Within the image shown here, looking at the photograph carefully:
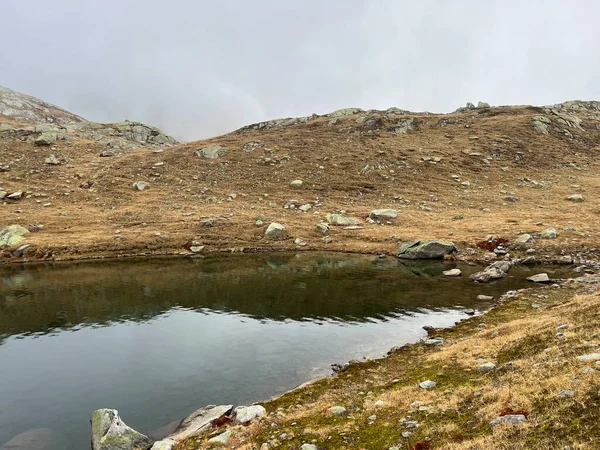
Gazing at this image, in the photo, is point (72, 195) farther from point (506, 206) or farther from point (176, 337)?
point (506, 206)

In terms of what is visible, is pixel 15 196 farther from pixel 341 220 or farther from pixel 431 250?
pixel 431 250

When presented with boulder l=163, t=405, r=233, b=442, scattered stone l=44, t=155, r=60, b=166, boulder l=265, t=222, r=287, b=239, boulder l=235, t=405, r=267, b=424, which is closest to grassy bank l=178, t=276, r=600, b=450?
boulder l=235, t=405, r=267, b=424

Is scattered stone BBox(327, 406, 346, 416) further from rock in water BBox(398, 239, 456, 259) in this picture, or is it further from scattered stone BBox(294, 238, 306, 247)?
scattered stone BBox(294, 238, 306, 247)

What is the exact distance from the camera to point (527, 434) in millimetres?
9859

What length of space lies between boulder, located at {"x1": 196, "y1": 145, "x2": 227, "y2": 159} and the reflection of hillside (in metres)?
46.8

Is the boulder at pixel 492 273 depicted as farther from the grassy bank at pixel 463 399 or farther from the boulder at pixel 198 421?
the boulder at pixel 198 421

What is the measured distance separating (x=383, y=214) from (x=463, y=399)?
56256mm

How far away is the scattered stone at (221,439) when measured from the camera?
1480 centimetres

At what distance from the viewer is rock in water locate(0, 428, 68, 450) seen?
17.5 meters

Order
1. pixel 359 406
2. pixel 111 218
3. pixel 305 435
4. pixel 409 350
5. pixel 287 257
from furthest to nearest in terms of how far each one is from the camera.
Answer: pixel 111 218, pixel 287 257, pixel 409 350, pixel 359 406, pixel 305 435

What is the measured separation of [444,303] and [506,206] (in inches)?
1801

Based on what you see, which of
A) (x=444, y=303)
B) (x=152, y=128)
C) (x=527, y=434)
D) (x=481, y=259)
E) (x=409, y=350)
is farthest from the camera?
(x=152, y=128)

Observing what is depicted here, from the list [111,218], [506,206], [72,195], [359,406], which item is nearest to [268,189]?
[111,218]

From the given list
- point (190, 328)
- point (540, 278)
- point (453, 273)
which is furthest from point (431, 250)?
point (190, 328)
